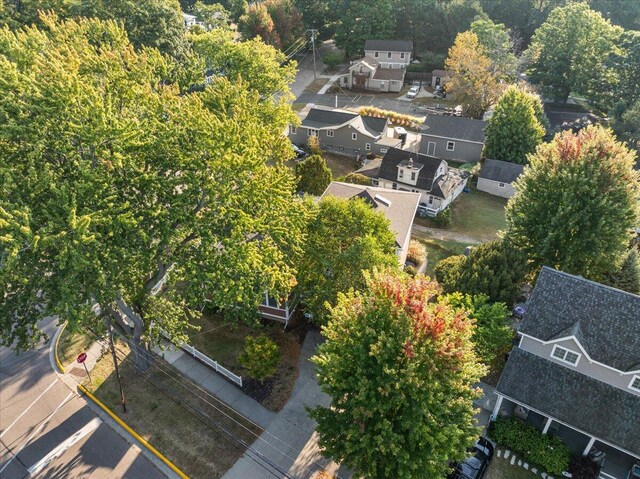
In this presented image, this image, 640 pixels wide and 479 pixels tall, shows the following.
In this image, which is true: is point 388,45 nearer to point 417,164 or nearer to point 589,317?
point 417,164

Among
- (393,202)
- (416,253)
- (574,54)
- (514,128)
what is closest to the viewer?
(393,202)

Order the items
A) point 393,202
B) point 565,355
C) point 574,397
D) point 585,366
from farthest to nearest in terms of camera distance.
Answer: point 393,202
point 565,355
point 585,366
point 574,397

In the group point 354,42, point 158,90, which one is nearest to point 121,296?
point 158,90

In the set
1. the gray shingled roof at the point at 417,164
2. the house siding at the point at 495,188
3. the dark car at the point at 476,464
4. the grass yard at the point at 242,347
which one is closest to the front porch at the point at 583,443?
the dark car at the point at 476,464

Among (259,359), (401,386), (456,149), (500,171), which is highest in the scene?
(401,386)

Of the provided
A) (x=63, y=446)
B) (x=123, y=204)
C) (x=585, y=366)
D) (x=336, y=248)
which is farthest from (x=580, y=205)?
(x=63, y=446)

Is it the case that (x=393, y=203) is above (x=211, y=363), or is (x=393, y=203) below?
above

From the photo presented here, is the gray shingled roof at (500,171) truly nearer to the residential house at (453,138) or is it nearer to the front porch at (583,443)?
the residential house at (453,138)
